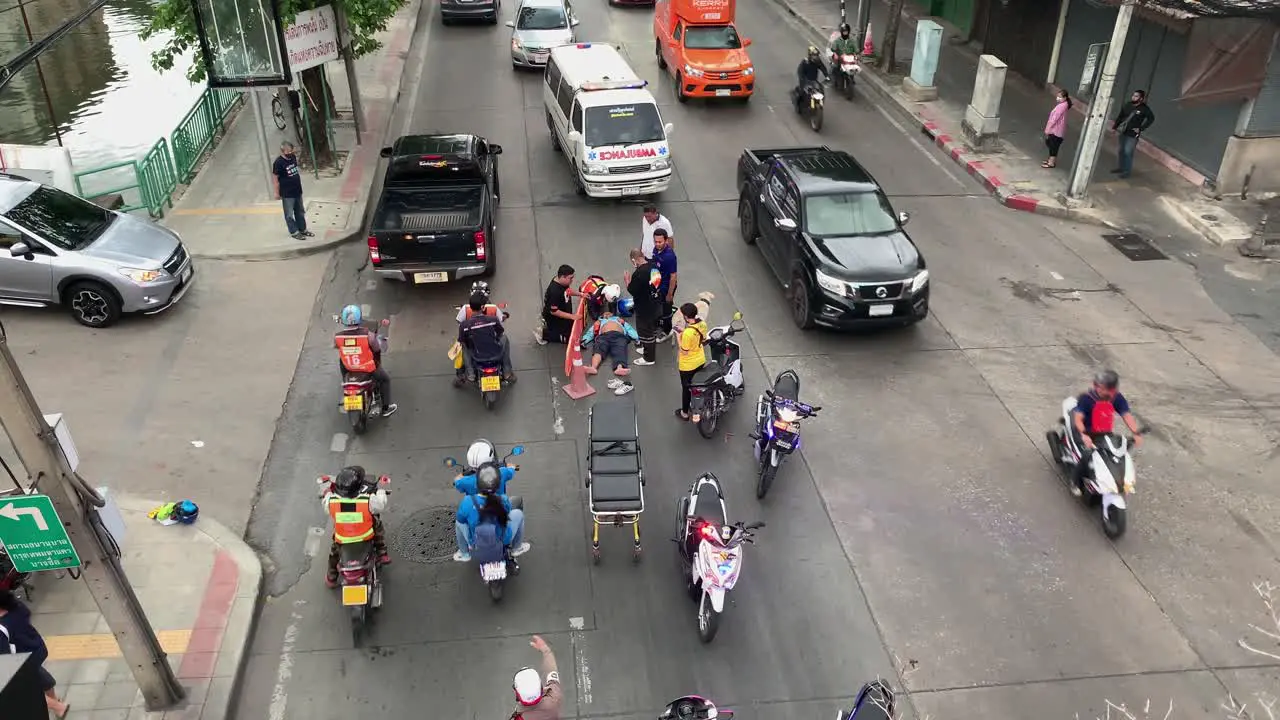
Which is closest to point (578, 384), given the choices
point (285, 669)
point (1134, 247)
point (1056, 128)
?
point (285, 669)

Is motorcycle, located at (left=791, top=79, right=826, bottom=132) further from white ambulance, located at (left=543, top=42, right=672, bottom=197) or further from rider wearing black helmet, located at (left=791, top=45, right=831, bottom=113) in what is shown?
white ambulance, located at (left=543, top=42, right=672, bottom=197)

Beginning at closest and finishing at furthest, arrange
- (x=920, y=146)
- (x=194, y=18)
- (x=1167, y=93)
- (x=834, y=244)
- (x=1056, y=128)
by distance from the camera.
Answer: (x=834, y=244), (x=194, y=18), (x=1056, y=128), (x=1167, y=93), (x=920, y=146)

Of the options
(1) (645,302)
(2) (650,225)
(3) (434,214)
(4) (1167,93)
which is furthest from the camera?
(4) (1167,93)

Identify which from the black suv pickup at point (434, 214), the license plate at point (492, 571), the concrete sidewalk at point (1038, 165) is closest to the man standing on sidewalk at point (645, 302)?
the black suv pickup at point (434, 214)

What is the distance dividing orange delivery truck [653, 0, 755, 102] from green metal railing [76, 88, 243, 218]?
999cm

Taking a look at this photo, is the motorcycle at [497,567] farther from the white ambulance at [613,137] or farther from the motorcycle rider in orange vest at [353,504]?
the white ambulance at [613,137]

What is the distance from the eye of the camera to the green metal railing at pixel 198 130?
55.4ft

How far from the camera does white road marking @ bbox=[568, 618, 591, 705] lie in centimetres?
760

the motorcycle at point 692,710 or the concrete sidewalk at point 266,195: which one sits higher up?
the motorcycle at point 692,710

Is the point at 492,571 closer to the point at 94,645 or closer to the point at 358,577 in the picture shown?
the point at 358,577

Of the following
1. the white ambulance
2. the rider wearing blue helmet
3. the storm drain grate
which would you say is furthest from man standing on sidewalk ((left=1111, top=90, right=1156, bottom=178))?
the rider wearing blue helmet

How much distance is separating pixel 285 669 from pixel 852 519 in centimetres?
547

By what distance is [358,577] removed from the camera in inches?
308

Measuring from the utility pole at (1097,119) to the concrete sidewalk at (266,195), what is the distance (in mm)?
12309
